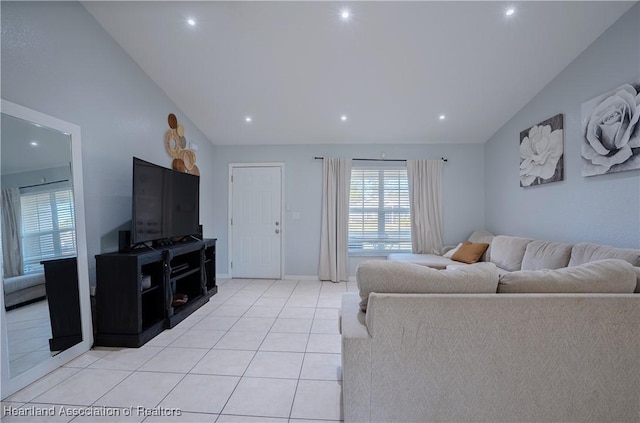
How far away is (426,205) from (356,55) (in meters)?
2.67

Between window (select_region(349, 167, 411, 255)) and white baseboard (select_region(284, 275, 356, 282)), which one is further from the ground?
window (select_region(349, 167, 411, 255))

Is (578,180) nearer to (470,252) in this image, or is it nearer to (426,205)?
(470,252)

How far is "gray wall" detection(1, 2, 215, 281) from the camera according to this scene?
1.90 m

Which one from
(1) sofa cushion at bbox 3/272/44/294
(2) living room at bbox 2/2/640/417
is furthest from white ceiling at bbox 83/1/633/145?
(1) sofa cushion at bbox 3/272/44/294

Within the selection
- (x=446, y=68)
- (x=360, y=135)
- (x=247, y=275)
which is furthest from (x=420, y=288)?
(x=247, y=275)

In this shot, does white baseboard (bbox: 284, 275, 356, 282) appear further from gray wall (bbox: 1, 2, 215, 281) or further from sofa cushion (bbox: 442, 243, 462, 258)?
gray wall (bbox: 1, 2, 215, 281)

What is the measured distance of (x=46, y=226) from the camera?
201 centimetres

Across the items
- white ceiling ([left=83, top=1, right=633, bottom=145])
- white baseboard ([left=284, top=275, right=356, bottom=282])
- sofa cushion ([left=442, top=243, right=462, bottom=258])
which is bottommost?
white baseboard ([left=284, top=275, right=356, bottom=282])

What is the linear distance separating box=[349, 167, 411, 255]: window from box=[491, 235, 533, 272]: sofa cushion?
1.36 m

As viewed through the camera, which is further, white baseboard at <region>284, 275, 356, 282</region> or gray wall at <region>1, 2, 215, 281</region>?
white baseboard at <region>284, 275, 356, 282</region>

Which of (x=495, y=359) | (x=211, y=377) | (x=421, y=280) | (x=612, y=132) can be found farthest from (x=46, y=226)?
(x=612, y=132)

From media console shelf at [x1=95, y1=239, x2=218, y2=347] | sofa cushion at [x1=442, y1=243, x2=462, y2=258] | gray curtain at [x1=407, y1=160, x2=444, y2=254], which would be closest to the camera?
media console shelf at [x1=95, y1=239, x2=218, y2=347]

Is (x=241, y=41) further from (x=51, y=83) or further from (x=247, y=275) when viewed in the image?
(x=247, y=275)

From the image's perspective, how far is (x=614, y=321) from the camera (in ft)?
4.23
